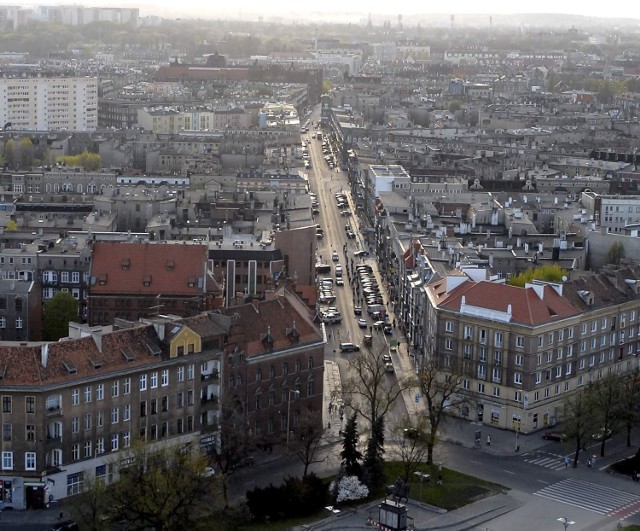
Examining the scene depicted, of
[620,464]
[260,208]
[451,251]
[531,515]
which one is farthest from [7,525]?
[260,208]

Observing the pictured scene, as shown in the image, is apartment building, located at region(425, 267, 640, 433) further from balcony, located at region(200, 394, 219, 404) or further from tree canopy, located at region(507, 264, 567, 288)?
balcony, located at region(200, 394, 219, 404)

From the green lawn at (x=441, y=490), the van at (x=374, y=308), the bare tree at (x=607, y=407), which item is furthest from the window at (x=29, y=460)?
the van at (x=374, y=308)

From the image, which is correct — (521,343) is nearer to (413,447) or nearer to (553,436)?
(553,436)

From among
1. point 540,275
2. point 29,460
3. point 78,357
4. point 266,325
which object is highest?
point 78,357

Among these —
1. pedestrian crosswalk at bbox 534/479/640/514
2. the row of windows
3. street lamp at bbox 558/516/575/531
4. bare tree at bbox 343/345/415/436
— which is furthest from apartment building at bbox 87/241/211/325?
street lamp at bbox 558/516/575/531

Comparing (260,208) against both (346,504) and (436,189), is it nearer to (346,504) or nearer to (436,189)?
(436,189)

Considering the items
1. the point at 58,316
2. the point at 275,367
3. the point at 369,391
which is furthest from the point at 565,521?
the point at 58,316
